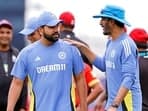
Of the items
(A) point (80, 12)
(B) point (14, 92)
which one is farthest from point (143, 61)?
(A) point (80, 12)

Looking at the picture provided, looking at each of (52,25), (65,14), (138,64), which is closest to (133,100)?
(138,64)

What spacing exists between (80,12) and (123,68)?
2937 mm

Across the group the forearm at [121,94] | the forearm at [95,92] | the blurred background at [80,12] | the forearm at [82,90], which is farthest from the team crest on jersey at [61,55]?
the blurred background at [80,12]

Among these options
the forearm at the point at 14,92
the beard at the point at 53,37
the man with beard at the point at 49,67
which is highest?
the beard at the point at 53,37

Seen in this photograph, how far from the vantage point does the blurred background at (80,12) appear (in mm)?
10031

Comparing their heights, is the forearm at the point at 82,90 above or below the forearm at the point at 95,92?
above

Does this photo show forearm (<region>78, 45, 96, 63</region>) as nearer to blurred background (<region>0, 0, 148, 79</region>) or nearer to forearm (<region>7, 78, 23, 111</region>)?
forearm (<region>7, 78, 23, 111</region>)

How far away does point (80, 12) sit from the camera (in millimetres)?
10258

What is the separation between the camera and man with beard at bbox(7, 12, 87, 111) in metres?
7.55

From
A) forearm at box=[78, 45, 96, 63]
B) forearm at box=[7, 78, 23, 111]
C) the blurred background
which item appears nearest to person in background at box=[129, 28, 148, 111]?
forearm at box=[78, 45, 96, 63]

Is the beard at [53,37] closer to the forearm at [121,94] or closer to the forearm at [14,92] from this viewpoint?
the forearm at [14,92]

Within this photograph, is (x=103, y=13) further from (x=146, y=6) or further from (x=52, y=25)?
(x=146, y=6)

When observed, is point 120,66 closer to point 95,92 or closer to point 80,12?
point 95,92

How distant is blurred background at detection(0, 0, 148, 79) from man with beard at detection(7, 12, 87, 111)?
2361mm
